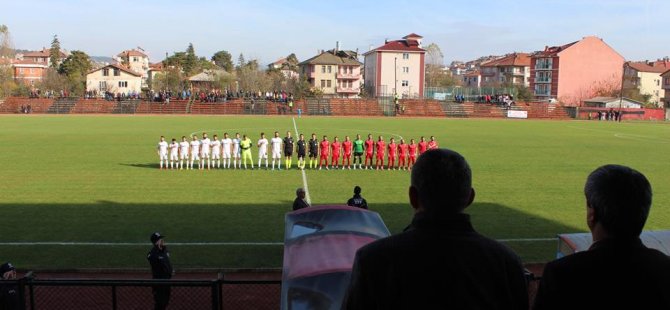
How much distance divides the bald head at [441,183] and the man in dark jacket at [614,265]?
490mm

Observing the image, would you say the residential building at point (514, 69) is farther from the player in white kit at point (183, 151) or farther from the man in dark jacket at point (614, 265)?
the man in dark jacket at point (614, 265)

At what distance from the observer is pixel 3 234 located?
41.4 feet

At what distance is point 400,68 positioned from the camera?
307 ft

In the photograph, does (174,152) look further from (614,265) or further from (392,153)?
(614,265)

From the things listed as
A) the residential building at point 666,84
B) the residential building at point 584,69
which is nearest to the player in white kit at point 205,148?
the residential building at point 584,69

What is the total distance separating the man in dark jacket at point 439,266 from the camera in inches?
92.0

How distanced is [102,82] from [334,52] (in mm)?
39945

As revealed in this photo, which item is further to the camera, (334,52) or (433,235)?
(334,52)

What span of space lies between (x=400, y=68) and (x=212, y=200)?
7960cm

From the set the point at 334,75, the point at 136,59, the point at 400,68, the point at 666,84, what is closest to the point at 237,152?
the point at 400,68

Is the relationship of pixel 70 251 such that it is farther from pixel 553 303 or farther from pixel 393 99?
pixel 393 99

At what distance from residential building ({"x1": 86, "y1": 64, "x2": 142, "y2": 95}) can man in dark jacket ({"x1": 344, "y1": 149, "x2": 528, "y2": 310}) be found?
100 m

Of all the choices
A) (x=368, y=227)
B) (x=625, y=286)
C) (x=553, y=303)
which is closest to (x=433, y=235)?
(x=553, y=303)

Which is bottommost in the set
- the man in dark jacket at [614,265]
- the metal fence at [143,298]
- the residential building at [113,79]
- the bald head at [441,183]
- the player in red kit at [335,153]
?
the metal fence at [143,298]
